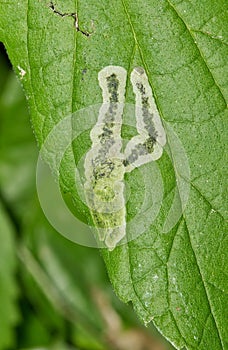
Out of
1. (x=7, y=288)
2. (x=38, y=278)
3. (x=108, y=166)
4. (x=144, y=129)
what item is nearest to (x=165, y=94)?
(x=144, y=129)

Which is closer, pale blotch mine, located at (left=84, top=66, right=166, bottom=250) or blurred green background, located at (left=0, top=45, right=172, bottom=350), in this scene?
pale blotch mine, located at (left=84, top=66, right=166, bottom=250)

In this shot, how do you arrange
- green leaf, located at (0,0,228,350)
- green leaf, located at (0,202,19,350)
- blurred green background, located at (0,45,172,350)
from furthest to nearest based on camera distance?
1. blurred green background, located at (0,45,172,350)
2. green leaf, located at (0,202,19,350)
3. green leaf, located at (0,0,228,350)

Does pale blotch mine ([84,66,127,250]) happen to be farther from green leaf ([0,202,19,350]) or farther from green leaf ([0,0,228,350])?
green leaf ([0,202,19,350])

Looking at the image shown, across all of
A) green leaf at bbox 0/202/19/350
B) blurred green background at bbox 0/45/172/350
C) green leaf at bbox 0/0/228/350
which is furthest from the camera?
blurred green background at bbox 0/45/172/350

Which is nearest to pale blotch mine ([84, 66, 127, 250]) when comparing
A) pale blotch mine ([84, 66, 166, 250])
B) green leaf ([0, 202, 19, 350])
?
pale blotch mine ([84, 66, 166, 250])

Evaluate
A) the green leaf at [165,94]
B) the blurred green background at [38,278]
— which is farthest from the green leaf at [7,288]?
the green leaf at [165,94]

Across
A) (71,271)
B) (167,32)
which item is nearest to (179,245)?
(167,32)

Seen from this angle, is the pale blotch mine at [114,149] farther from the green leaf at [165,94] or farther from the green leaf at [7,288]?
the green leaf at [7,288]
